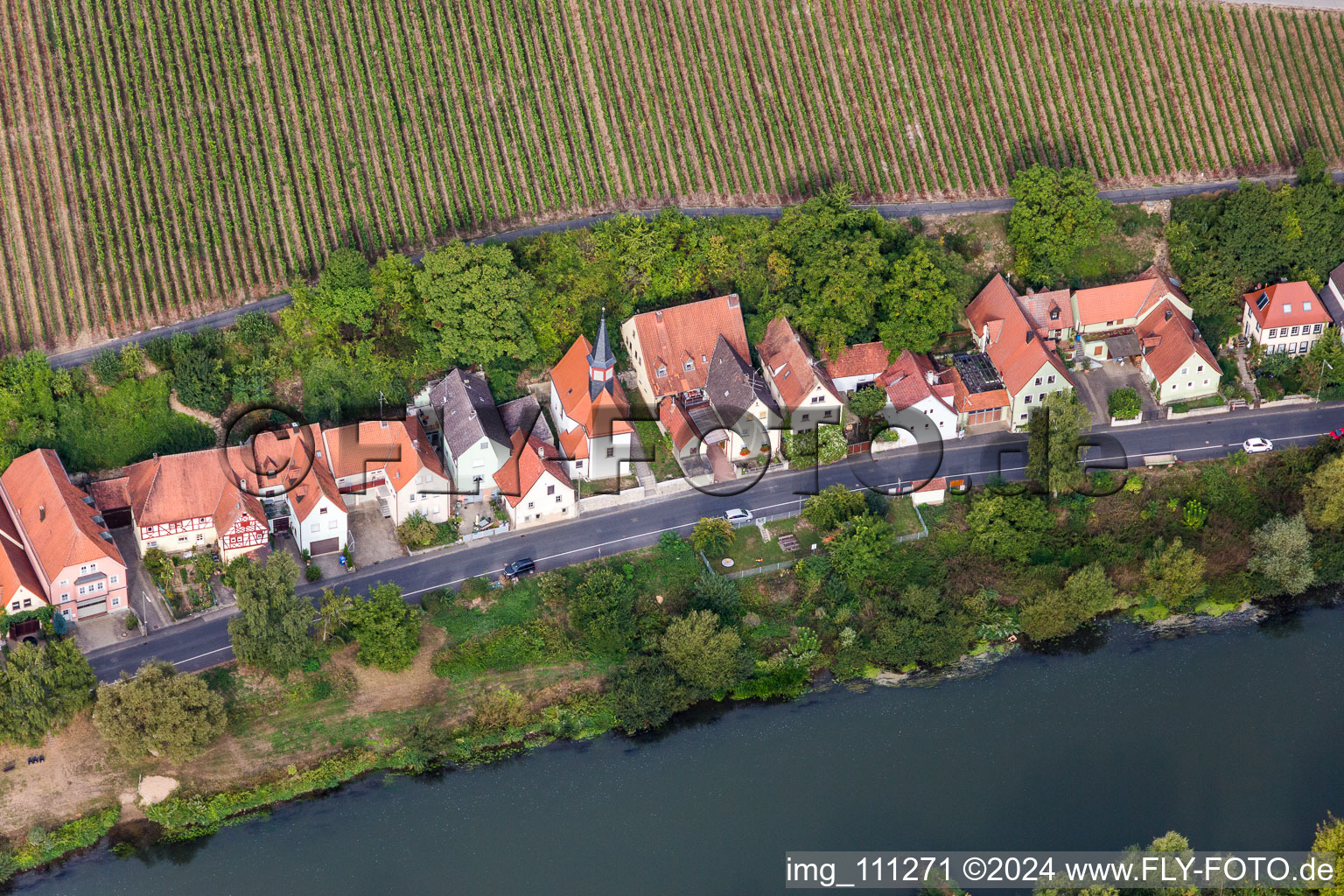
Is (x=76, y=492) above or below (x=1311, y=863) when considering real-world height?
above

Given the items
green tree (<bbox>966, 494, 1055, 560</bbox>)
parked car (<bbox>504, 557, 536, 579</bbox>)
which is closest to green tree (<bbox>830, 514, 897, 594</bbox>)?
green tree (<bbox>966, 494, 1055, 560</bbox>)

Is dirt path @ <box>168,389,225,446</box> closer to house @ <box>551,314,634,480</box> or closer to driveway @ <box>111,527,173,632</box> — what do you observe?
driveway @ <box>111,527,173,632</box>

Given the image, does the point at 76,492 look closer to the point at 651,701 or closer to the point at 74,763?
the point at 74,763

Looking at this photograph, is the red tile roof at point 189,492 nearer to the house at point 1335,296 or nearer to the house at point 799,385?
the house at point 799,385

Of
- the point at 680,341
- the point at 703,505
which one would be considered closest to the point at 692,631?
the point at 703,505

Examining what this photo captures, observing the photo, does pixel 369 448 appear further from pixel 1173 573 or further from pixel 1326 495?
pixel 1326 495

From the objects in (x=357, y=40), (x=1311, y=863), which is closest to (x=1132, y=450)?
(x=1311, y=863)

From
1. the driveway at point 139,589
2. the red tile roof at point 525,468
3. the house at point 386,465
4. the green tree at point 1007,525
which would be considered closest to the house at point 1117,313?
the green tree at point 1007,525
